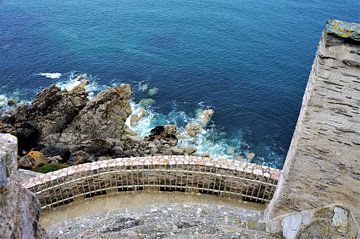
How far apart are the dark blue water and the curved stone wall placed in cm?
1502

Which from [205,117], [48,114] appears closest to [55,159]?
[48,114]

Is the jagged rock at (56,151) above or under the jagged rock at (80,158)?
under

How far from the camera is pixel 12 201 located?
5.94m

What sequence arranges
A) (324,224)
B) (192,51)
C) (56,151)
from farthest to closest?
(192,51)
(56,151)
(324,224)

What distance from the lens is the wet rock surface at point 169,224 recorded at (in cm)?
1007

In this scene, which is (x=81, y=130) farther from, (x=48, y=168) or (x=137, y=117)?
(x=48, y=168)

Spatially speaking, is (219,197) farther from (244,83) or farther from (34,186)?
(244,83)

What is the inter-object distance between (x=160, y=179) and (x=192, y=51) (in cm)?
2993

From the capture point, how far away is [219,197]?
49.9ft

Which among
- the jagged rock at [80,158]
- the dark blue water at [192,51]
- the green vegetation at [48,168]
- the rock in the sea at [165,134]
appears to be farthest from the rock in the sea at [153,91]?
the green vegetation at [48,168]

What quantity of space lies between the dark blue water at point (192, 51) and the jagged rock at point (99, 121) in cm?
599

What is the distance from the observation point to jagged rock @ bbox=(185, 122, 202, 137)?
3159 cm

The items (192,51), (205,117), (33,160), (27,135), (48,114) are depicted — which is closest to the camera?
(33,160)

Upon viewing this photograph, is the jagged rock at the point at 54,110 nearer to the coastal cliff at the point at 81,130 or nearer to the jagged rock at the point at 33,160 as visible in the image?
the coastal cliff at the point at 81,130
